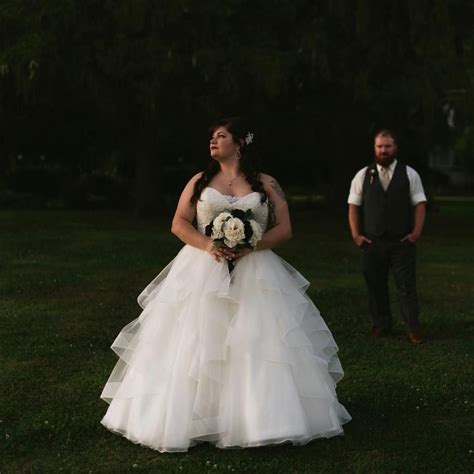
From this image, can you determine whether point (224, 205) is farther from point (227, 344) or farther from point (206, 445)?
point (206, 445)

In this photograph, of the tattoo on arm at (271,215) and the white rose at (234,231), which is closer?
the white rose at (234,231)

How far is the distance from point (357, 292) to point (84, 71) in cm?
1159

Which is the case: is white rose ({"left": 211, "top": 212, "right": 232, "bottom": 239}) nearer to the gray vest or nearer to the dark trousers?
the gray vest

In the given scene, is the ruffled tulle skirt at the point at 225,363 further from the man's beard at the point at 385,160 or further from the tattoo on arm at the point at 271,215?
the man's beard at the point at 385,160

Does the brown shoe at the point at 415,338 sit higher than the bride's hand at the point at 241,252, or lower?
lower

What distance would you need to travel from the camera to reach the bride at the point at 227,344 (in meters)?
5.23

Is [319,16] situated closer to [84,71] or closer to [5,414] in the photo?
[84,71]

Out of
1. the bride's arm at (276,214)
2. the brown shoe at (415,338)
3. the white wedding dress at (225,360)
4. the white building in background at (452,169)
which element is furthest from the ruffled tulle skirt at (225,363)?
the white building in background at (452,169)

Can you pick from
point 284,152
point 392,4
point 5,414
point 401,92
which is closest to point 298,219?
point 284,152

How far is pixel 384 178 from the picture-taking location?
8875mm

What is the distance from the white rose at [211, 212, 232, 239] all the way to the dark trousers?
152 inches

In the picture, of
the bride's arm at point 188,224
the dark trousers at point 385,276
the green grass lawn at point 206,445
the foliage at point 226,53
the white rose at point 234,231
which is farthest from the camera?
the foliage at point 226,53

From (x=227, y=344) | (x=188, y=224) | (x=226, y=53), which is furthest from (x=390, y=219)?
(x=226, y=53)

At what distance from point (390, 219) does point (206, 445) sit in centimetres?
412
